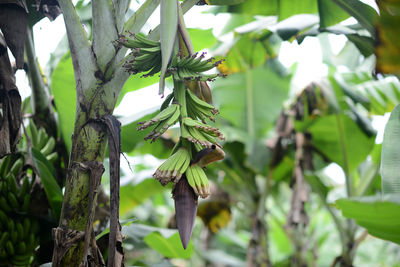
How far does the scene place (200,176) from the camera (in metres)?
0.44

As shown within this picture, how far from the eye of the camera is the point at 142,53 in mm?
524

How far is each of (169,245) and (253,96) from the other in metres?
1.18

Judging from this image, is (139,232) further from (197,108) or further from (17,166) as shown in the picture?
(197,108)

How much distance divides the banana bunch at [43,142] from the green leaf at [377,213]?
76 centimetres

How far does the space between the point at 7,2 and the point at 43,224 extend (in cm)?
50

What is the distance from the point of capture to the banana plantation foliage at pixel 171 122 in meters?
0.49

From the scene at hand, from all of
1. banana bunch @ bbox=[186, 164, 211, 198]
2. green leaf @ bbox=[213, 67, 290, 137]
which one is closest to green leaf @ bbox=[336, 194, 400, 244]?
banana bunch @ bbox=[186, 164, 211, 198]

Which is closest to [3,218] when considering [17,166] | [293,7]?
[17,166]

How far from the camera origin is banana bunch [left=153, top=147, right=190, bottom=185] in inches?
16.7

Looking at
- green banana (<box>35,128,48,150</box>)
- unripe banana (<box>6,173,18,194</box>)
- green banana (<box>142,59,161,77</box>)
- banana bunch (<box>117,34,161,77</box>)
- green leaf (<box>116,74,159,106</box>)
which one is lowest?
unripe banana (<box>6,173,18,194</box>)

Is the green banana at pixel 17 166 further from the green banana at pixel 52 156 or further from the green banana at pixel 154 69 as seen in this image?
the green banana at pixel 154 69

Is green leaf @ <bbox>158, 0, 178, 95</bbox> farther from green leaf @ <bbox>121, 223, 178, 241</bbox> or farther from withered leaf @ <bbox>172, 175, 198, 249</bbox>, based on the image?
green leaf @ <bbox>121, 223, 178, 241</bbox>

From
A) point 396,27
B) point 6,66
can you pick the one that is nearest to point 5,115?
point 6,66

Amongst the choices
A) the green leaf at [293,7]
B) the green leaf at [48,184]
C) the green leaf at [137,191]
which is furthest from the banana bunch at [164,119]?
the green leaf at [137,191]
